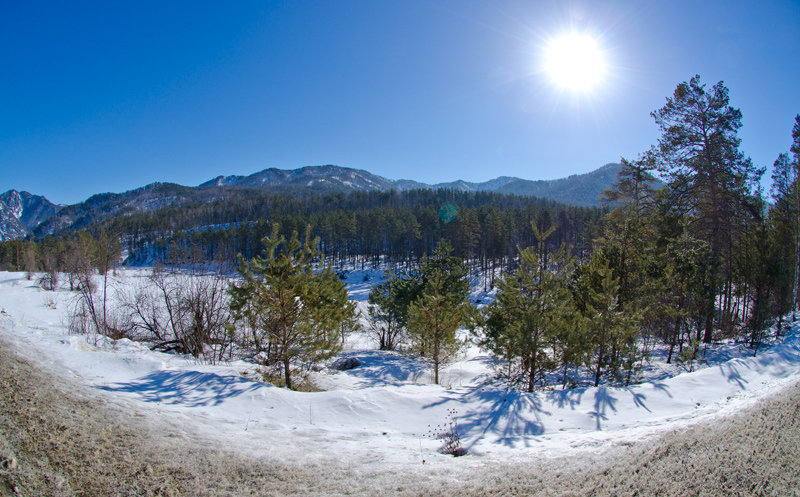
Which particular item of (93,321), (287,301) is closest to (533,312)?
(287,301)

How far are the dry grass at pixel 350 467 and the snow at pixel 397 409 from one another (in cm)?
57

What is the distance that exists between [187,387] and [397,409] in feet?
15.6

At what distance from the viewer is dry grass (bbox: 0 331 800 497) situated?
2.99 metres

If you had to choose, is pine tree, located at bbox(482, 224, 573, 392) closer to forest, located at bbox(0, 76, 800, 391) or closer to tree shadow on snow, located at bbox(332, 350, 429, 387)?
forest, located at bbox(0, 76, 800, 391)

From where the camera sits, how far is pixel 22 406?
418 centimetres

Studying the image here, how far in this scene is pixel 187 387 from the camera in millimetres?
7082

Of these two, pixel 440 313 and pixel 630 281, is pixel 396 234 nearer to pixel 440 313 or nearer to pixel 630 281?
pixel 440 313

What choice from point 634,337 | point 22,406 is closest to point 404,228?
point 634,337

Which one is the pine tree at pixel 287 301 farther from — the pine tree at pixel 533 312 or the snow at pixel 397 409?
the pine tree at pixel 533 312

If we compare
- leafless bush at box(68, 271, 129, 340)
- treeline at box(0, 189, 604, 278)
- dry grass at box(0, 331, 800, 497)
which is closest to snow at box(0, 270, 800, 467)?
dry grass at box(0, 331, 800, 497)

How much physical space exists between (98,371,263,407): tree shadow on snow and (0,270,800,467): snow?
21 millimetres

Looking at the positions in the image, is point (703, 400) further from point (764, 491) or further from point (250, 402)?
point (250, 402)

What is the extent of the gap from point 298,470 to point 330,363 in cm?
1140

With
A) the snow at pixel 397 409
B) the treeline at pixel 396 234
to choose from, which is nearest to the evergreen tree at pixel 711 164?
the snow at pixel 397 409
